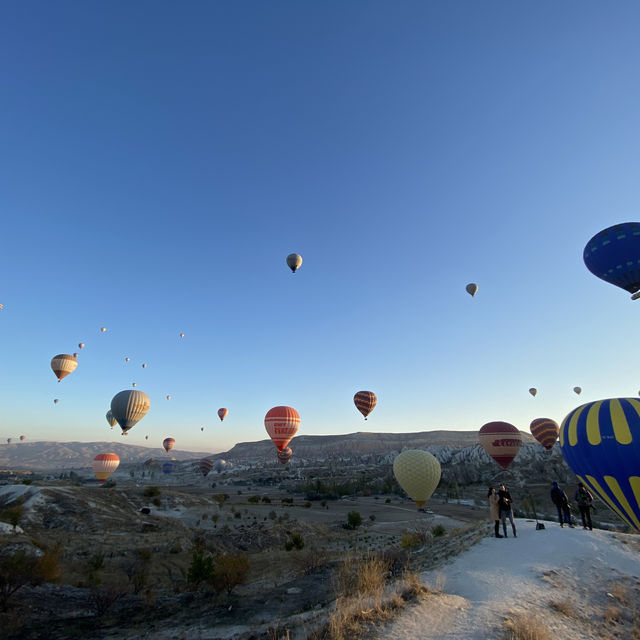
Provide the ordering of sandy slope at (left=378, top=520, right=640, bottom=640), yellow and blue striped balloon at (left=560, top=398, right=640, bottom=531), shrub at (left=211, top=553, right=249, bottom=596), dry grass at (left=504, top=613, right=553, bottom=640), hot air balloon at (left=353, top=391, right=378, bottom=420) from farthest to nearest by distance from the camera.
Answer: hot air balloon at (left=353, top=391, right=378, bottom=420)
shrub at (left=211, top=553, right=249, bottom=596)
yellow and blue striped balloon at (left=560, top=398, right=640, bottom=531)
sandy slope at (left=378, top=520, right=640, bottom=640)
dry grass at (left=504, top=613, right=553, bottom=640)

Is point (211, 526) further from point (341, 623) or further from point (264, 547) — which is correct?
point (341, 623)

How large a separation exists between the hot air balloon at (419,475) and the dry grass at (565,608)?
16405 millimetres

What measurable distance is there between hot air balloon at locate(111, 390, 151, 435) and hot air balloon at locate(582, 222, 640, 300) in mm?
38682

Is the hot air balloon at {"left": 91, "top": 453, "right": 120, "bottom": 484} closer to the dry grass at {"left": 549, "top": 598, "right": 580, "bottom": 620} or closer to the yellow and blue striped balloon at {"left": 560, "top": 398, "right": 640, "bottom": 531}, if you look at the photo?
the yellow and blue striped balloon at {"left": 560, "top": 398, "right": 640, "bottom": 531}

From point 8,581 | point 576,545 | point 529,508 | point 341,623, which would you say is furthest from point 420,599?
point 529,508

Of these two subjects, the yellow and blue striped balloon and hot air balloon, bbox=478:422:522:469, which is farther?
hot air balloon, bbox=478:422:522:469

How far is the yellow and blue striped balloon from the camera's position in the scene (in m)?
12.3

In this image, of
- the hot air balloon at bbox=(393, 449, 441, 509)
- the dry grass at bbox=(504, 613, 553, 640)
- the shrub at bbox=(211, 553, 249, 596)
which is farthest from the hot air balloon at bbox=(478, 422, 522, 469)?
the dry grass at bbox=(504, 613, 553, 640)

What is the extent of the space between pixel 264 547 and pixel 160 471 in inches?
5082

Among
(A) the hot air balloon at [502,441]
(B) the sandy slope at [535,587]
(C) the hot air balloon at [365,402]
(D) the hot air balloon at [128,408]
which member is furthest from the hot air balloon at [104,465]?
(B) the sandy slope at [535,587]

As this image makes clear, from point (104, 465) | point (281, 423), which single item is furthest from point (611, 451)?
point (104, 465)

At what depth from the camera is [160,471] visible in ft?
445

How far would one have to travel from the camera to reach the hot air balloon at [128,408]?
1368 inches

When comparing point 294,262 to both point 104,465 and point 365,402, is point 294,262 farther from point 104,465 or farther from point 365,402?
point 104,465
